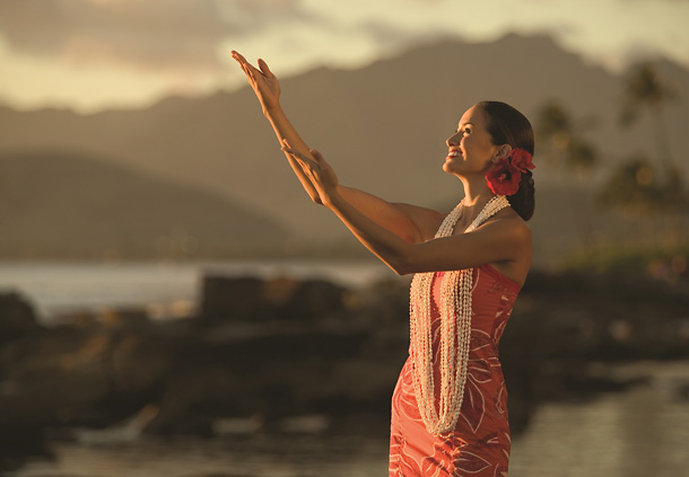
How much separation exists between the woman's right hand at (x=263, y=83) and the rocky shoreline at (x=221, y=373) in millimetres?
18217

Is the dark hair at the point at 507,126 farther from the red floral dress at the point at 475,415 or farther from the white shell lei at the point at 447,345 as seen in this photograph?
the red floral dress at the point at 475,415

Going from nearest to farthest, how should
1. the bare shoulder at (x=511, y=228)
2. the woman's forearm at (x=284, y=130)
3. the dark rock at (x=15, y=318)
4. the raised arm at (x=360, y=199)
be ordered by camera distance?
the bare shoulder at (x=511, y=228) < the raised arm at (x=360, y=199) < the woman's forearm at (x=284, y=130) < the dark rock at (x=15, y=318)

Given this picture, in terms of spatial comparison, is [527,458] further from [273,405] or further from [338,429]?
[273,405]

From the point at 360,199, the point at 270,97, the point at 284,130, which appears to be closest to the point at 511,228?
the point at 360,199

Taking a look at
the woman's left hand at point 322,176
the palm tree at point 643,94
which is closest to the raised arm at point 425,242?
the woman's left hand at point 322,176

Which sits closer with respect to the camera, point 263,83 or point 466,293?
point 466,293

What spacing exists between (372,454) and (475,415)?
1838 cm

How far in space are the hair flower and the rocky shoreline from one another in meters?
19.0

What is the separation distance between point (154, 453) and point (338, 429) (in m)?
4.72

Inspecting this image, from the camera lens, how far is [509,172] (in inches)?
A: 149

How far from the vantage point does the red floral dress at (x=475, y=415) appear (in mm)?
3545

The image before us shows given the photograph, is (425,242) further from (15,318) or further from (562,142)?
(562,142)

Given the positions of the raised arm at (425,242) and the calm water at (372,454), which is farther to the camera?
the calm water at (372,454)

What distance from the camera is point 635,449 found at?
2111cm
